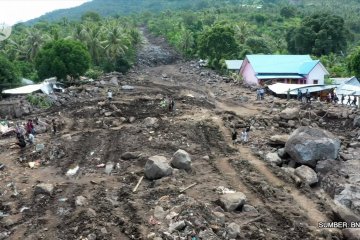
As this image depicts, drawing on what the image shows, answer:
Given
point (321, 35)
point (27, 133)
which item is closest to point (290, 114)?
point (27, 133)

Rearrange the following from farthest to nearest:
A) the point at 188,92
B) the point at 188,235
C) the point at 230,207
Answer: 1. the point at 188,92
2. the point at 230,207
3. the point at 188,235

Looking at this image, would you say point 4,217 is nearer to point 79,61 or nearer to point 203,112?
point 203,112

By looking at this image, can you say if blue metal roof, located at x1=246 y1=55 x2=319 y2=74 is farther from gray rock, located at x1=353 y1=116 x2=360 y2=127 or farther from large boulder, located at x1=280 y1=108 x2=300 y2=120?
gray rock, located at x1=353 y1=116 x2=360 y2=127

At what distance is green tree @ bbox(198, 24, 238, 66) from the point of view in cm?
5434

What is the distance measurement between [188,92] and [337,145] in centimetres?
1928

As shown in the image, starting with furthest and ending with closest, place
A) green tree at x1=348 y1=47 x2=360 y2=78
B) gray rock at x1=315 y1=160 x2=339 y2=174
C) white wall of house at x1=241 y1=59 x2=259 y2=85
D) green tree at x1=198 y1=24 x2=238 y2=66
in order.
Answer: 1. green tree at x1=198 y1=24 x2=238 y2=66
2. white wall of house at x1=241 y1=59 x2=259 y2=85
3. green tree at x1=348 y1=47 x2=360 y2=78
4. gray rock at x1=315 y1=160 x2=339 y2=174

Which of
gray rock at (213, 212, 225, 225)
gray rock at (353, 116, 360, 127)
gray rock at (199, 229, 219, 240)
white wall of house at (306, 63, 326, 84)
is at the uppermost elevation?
gray rock at (199, 229, 219, 240)

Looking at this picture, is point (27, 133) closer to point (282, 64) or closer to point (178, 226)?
point (178, 226)

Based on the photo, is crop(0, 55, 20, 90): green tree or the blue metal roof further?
the blue metal roof

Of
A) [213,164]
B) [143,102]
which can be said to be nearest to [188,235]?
[213,164]

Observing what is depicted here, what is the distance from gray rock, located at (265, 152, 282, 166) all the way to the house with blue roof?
23.7 m

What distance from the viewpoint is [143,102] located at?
32.5 m

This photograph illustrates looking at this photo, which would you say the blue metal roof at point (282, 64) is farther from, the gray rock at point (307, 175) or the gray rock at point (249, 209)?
the gray rock at point (249, 209)

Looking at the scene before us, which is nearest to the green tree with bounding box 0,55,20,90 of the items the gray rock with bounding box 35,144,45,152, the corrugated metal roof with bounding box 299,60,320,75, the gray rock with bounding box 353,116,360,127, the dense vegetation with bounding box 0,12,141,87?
the dense vegetation with bounding box 0,12,141,87
